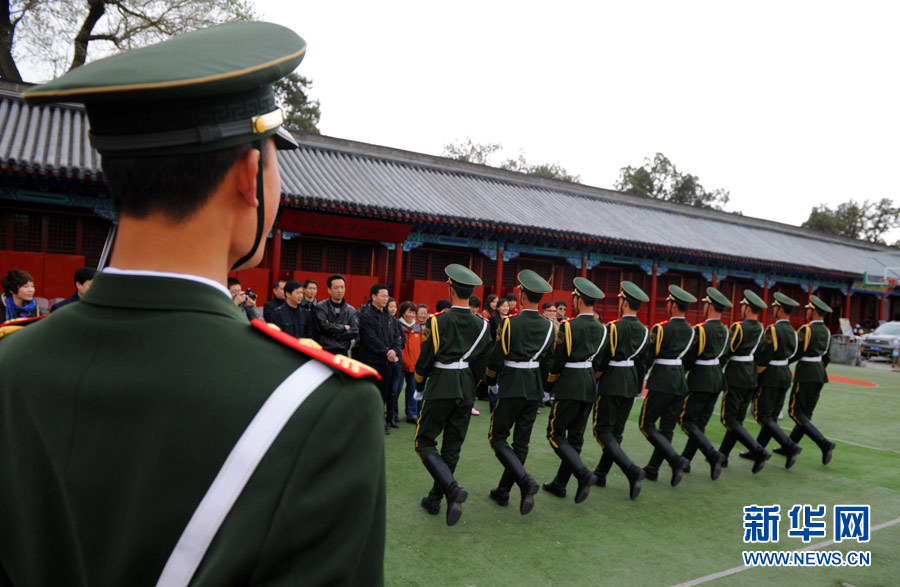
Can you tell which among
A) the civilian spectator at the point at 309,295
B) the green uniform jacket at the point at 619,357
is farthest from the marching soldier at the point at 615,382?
the civilian spectator at the point at 309,295

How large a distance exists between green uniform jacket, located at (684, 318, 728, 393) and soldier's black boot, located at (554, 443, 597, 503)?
1.80 metres

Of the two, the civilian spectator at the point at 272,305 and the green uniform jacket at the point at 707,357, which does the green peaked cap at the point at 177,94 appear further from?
the green uniform jacket at the point at 707,357

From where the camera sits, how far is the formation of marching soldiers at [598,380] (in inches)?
186

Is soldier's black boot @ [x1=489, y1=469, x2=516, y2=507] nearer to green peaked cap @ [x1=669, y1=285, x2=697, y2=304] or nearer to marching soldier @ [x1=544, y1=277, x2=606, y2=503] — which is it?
marching soldier @ [x1=544, y1=277, x2=606, y2=503]

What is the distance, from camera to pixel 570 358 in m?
5.26

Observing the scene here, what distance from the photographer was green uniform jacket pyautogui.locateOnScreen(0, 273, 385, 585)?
72 centimetres

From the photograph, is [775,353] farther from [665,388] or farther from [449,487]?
[449,487]

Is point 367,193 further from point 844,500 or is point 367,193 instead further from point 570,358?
point 844,500

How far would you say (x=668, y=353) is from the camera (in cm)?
588

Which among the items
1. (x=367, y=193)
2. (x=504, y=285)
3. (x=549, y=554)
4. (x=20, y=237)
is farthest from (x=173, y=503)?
(x=504, y=285)

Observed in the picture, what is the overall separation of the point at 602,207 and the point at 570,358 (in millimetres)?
13618

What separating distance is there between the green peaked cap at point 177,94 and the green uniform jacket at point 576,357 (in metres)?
4.56

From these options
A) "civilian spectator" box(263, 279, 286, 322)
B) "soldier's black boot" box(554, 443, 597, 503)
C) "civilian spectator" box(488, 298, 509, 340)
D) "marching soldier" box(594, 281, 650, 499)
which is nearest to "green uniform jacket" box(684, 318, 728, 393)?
"marching soldier" box(594, 281, 650, 499)

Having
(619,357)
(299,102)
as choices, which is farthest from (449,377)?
(299,102)
